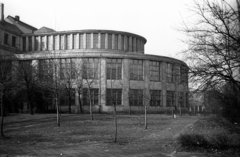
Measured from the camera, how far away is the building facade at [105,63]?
46.7m

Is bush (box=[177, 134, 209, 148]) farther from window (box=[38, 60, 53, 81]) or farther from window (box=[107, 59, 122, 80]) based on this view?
window (box=[107, 59, 122, 80])

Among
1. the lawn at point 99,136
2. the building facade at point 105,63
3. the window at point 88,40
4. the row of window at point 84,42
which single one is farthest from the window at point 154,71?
the lawn at point 99,136

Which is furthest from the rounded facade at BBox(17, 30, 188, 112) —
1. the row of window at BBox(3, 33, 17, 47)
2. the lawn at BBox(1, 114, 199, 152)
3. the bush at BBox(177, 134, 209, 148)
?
the bush at BBox(177, 134, 209, 148)

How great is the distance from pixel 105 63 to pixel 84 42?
34.7 feet

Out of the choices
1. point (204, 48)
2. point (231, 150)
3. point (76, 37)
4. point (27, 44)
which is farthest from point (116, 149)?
point (27, 44)

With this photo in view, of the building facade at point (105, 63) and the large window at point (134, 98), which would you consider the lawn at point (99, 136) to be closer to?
the building facade at point (105, 63)

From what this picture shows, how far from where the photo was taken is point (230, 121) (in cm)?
1276

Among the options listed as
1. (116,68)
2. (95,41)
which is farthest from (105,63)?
(95,41)

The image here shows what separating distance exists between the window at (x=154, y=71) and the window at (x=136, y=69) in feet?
7.17

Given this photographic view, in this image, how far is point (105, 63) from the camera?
4838 cm

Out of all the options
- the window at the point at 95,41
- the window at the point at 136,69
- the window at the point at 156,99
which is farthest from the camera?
the window at the point at 95,41

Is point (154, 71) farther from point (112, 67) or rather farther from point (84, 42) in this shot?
point (84, 42)

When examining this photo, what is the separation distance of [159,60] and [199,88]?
43247 millimetres

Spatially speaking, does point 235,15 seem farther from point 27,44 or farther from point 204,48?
point 27,44
